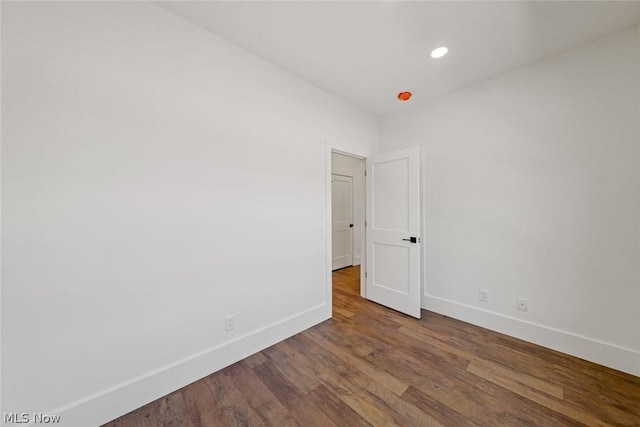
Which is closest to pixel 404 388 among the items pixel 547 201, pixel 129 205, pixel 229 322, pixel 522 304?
pixel 229 322

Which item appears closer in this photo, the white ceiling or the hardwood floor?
the hardwood floor

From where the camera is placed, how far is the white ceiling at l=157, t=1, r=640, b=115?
1.59 m

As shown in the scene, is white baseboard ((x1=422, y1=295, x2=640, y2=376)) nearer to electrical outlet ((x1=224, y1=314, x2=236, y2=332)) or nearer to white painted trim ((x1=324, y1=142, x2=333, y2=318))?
white painted trim ((x1=324, y1=142, x2=333, y2=318))

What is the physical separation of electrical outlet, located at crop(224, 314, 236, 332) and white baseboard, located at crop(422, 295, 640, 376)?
2301mm

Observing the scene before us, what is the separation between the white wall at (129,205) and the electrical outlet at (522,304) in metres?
2.30

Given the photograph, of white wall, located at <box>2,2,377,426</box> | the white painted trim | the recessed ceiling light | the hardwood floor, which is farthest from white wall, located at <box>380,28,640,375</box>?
white wall, located at <box>2,2,377,426</box>

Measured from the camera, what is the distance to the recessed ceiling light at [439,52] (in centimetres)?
199

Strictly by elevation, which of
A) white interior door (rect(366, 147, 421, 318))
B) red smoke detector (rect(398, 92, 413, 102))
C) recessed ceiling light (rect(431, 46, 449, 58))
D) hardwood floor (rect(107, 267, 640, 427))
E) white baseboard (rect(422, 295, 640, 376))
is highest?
recessed ceiling light (rect(431, 46, 449, 58))

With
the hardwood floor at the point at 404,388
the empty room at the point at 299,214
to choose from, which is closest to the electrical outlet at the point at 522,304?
the empty room at the point at 299,214

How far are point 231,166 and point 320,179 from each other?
3.34 ft

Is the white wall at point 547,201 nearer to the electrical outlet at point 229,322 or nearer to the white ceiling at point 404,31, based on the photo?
the white ceiling at point 404,31

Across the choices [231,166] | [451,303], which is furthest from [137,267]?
[451,303]

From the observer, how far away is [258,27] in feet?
5.81

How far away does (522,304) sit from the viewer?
7.40ft
